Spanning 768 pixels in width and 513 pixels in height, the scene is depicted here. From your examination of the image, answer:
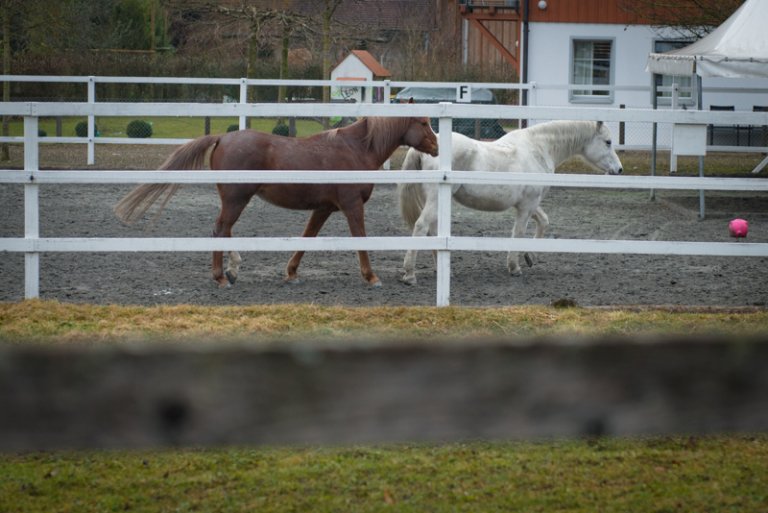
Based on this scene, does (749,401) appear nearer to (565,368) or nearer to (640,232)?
(565,368)

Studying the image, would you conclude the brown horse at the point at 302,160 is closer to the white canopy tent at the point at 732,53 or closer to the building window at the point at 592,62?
the white canopy tent at the point at 732,53

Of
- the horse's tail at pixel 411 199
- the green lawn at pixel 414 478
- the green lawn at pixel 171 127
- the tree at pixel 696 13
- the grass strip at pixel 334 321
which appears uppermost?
the tree at pixel 696 13

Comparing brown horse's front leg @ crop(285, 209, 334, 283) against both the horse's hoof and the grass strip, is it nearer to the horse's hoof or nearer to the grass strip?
the grass strip

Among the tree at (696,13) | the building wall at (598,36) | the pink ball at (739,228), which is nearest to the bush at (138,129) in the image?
the building wall at (598,36)

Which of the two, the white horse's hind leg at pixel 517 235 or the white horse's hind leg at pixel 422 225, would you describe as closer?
the white horse's hind leg at pixel 422 225

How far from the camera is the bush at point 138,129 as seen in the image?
24062mm

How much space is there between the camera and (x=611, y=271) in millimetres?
9219

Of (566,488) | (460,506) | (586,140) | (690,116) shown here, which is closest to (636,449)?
(566,488)

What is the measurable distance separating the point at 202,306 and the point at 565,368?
570 centimetres

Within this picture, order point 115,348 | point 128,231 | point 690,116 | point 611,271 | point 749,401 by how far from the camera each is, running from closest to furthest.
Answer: point 115,348 < point 749,401 < point 690,116 < point 611,271 < point 128,231

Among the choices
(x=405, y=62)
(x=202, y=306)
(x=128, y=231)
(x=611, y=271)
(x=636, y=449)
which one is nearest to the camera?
(x=636, y=449)

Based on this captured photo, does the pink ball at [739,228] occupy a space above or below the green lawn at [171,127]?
below

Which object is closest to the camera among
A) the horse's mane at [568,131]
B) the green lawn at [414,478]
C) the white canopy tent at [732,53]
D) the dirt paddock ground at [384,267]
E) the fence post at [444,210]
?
the green lawn at [414,478]

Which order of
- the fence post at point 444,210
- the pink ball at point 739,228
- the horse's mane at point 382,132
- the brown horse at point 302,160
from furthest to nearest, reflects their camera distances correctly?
the pink ball at point 739,228
the horse's mane at point 382,132
the brown horse at point 302,160
the fence post at point 444,210
